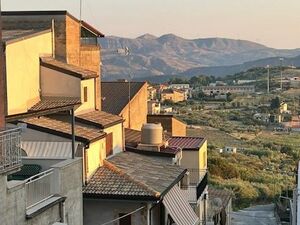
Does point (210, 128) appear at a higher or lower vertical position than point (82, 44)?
lower

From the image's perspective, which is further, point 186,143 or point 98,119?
point 186,143

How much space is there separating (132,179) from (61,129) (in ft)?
7.57

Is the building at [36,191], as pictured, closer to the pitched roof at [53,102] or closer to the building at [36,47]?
the pitched roof at [53,102]

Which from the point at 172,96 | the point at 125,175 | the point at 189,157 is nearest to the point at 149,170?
the point at 125,175

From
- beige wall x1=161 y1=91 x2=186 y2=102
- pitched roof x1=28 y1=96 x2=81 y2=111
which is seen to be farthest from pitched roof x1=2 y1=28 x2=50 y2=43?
beige wall x1=161 y1=91 x2=186 y2=102

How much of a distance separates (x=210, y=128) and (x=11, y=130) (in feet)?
281

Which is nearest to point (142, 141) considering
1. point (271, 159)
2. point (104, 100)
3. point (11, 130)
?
point (104, 100)

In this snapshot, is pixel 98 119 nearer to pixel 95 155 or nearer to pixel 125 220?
pixel 95 155

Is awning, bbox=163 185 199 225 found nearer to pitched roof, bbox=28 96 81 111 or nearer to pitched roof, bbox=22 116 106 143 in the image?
pitched roof, bbox=22 116 106 143

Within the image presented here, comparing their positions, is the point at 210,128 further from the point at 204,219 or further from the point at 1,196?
the point at 1,196

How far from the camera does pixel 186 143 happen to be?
26.1m

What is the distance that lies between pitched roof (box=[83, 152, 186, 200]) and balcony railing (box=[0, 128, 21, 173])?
5074mm

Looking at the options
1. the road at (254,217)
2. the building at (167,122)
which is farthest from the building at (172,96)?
the building at (167,122)

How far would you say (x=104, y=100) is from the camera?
97.6 ft
